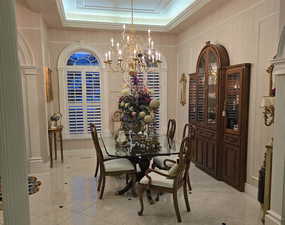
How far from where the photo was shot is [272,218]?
2445 mm

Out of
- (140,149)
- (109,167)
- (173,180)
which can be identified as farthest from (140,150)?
(173,180)

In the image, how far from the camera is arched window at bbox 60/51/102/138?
5.90m

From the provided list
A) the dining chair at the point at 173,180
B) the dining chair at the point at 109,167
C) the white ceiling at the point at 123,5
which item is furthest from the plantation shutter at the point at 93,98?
the dining chair at the point at 173,180

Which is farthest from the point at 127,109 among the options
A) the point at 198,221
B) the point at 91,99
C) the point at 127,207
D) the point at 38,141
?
the point at 91,99

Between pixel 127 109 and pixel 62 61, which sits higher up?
pixel 62 61

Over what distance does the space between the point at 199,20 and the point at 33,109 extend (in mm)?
4206

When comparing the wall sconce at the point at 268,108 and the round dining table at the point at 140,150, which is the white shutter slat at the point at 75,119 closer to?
the round dining table at the point at 140,150

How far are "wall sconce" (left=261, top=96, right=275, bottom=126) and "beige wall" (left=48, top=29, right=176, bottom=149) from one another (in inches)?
142

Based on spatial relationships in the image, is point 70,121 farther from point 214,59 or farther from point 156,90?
point 214,59

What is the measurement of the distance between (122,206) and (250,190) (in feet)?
6.82

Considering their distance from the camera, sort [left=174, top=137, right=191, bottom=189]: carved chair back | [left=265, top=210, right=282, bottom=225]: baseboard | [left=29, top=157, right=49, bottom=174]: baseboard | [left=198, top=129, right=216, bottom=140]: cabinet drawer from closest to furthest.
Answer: [left=265, top=210, right=282, bottom=225]: baseboard
[left=174, top=137, right=191, bottom=189]: carved chair back
[left=198, top=129, right=216, bottom=140]: cabinet drawer
[left=29, top=157, right=49, bottom=174]: baseboard

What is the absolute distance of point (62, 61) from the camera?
5758 mm

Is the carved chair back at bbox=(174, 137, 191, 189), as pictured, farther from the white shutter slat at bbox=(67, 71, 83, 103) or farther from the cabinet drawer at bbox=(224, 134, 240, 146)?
the white shutter slat at bbox=(67, 71, 83, 103)

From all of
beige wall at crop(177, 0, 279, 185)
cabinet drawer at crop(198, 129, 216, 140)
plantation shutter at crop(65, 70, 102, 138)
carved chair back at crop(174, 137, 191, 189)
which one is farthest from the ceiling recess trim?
carved chair back at crop(174, 137, 191, 189)
